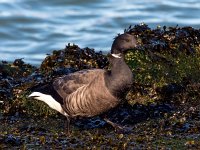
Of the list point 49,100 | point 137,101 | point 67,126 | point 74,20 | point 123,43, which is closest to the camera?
point 67,126

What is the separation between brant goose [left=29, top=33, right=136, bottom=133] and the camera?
8.22 meters

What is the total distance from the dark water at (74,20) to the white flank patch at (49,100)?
9231 millimetres

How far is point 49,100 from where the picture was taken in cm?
880

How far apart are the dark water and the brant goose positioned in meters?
9.35

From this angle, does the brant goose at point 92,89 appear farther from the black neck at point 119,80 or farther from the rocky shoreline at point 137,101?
the rocky shoreline at point 137,101

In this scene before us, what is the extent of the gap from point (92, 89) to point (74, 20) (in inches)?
484

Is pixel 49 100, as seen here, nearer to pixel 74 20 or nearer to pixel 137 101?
pixel 137 101

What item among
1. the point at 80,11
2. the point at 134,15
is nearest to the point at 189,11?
the point at 134,15

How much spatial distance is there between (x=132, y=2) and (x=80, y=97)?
1420cm

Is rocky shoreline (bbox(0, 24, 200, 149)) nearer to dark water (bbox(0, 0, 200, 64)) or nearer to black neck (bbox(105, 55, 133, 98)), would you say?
black neck (bbox(105, 55, 133, 98))

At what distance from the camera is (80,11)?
70.0ft

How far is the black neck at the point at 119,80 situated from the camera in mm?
8188

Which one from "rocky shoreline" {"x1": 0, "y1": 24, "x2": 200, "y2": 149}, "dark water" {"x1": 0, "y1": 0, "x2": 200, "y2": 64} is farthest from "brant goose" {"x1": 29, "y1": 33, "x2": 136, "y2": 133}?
"dark water" {"x1": 0, "y1": 0, "x2": 200, "y2": 64}

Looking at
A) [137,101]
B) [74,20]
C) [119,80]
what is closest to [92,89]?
[119,80]
